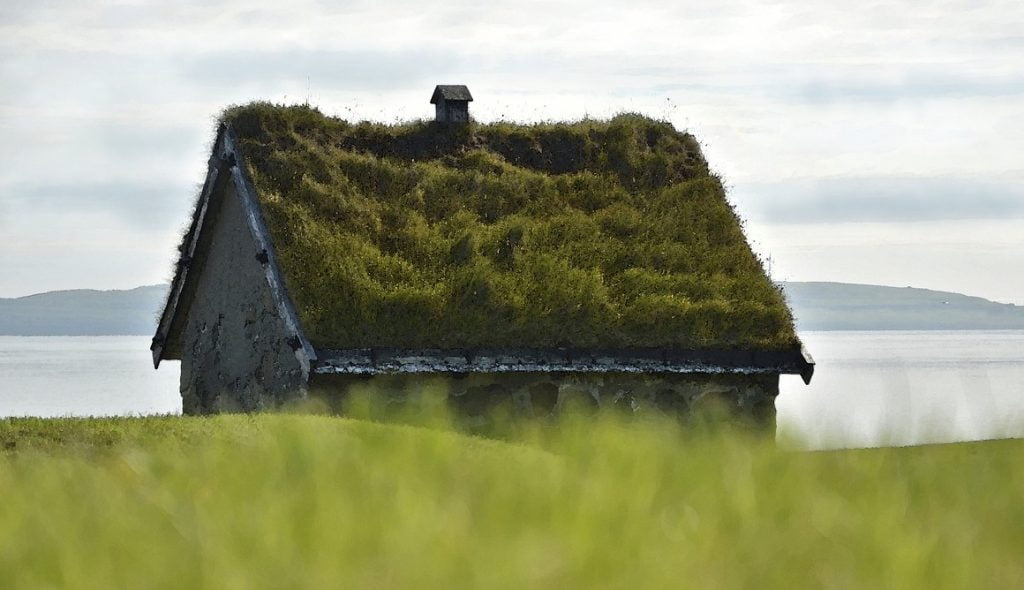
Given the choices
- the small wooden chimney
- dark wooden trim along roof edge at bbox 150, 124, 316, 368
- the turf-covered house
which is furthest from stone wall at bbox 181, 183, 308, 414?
the small wooden chimney

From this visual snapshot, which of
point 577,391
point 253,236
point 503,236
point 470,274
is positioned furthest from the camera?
point 503,236

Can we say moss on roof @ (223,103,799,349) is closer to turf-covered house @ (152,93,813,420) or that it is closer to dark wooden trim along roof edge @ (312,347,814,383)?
turf-covered house @ (152,93,813,420)

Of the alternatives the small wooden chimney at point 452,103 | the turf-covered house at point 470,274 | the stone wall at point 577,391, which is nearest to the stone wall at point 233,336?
the turf-covered house at point 470,274

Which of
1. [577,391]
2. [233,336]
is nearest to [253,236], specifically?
[233,336]

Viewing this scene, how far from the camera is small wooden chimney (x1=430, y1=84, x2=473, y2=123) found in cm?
1900

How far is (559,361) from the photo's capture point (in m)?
15.1

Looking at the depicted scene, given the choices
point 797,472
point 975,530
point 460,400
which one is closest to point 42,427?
point 460,400

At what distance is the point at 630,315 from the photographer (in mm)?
15875

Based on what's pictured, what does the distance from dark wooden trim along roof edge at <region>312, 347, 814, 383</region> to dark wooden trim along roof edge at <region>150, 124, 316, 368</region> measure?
2.03 ft

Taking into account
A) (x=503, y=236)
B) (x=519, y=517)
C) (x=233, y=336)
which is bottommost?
(x=233, y=336)

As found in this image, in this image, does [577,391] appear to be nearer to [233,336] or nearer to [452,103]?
[233,336]

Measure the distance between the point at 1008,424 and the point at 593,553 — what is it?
4.12 m

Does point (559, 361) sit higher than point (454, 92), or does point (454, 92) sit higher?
point (454, 92)

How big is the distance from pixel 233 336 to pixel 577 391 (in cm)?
511
